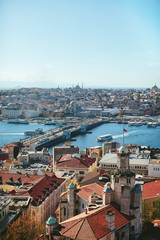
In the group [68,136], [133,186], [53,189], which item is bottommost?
[68,136]

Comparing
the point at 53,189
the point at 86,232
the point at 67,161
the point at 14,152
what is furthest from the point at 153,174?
the point at 14,152

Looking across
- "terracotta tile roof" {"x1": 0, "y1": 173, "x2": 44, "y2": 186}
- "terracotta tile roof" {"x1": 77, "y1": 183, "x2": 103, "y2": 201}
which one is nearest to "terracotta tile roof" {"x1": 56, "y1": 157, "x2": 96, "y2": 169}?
"terracotta tile roof" {"x1": 0, "y1": 173, "x2": 44, "y2": 186}

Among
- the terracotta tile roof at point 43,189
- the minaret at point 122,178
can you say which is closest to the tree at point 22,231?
the minaret at point 122,178

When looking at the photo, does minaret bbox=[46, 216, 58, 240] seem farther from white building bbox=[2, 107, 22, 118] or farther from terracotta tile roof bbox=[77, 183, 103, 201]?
white building bbox=[2, 107, 22, 118]

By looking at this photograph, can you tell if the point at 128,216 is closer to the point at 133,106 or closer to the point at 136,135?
the point at 136,135

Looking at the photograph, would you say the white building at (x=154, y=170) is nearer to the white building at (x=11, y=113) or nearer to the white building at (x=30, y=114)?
the white building at (x=30, y=114)

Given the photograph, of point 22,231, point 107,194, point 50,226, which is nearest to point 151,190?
point 107,194

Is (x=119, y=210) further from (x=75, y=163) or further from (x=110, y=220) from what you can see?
(x=75, y=163)
